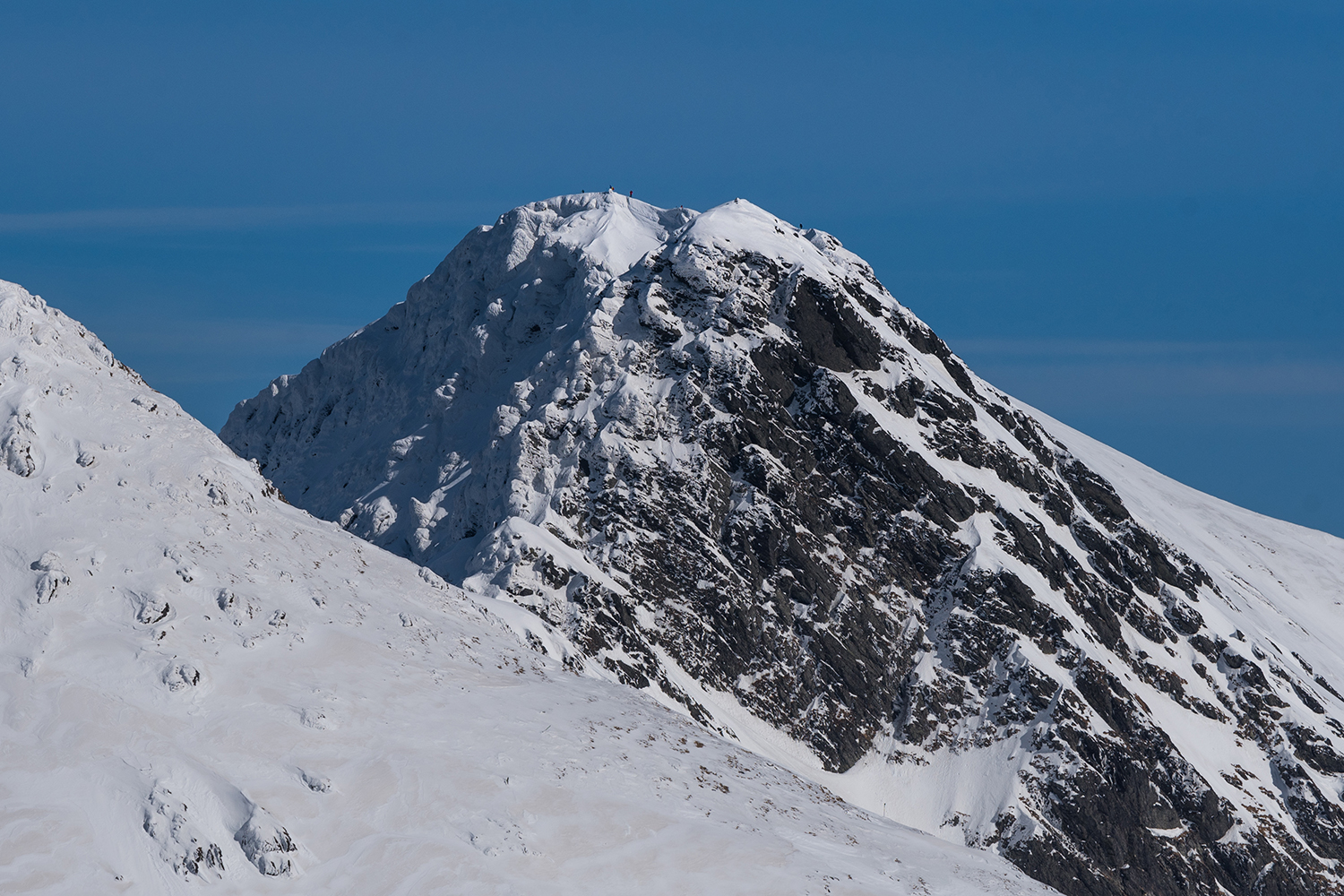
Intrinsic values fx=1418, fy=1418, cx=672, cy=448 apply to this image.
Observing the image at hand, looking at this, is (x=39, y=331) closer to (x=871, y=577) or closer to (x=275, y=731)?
(x=275, y=731)

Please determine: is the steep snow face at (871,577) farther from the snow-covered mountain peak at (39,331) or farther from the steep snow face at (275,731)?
the snow-covered mountain peak at (39,331)

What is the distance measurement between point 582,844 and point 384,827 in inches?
215

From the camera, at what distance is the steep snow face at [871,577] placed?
103000 mm

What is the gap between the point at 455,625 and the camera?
2013 inches

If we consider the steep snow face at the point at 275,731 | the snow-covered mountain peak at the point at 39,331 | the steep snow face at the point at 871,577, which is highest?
the steep snow face at the point at 871,577

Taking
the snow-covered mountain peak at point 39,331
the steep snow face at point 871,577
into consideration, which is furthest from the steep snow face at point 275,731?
the steep snow face at point 871,577

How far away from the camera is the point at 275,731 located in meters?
40.1

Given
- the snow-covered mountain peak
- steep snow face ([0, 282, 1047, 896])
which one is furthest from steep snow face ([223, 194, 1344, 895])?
the snow-covered mountain peak

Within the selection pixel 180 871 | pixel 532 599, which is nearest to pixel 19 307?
pixel 180 871

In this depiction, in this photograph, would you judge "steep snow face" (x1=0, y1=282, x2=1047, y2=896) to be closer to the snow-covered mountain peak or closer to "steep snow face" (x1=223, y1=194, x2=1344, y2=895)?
the snow-covered mountain peak

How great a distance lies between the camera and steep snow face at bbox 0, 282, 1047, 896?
3634 cm

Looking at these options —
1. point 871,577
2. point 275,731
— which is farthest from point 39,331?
point 871,577

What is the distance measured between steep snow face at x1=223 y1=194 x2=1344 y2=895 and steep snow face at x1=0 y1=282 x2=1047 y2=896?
42.0m

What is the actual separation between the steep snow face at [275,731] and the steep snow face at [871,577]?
138 ft
